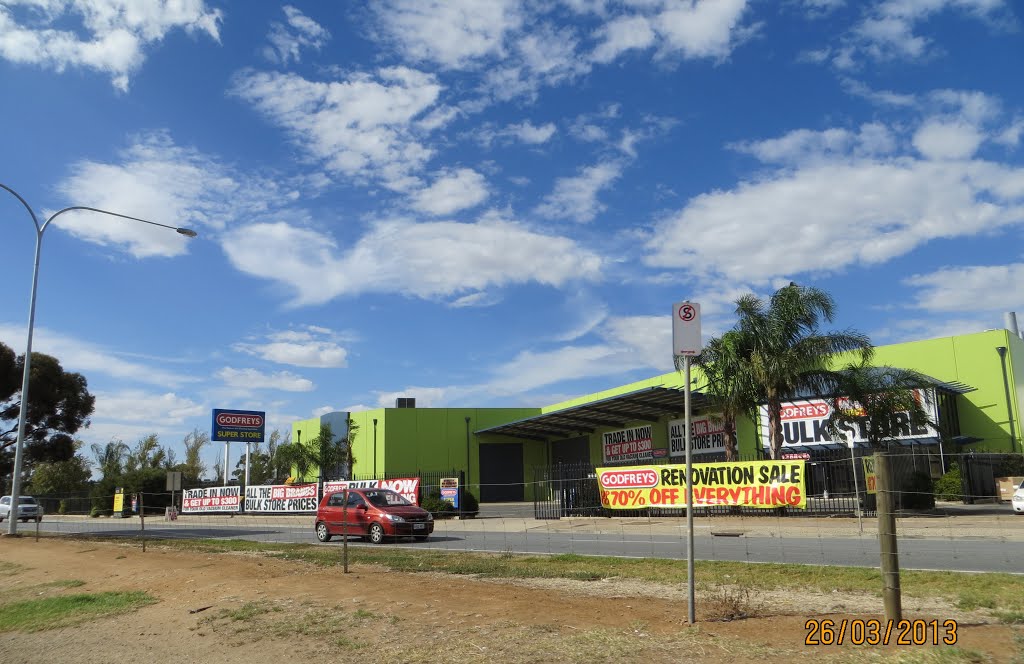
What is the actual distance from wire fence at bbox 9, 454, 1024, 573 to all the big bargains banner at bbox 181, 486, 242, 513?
10.3 m

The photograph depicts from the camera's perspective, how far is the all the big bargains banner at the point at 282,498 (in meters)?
42.3

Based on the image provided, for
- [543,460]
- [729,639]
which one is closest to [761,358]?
[729,639]

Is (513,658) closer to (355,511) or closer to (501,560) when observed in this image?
(501,560)

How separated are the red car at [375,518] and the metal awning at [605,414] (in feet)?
60.9

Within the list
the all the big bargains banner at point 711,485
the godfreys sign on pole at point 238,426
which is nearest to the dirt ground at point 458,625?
the all the big bargains banner at point 711,485

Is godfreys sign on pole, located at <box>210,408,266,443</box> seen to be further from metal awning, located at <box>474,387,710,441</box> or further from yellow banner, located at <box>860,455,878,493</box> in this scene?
yellow banner, located at <box>860,455,878,493</box>

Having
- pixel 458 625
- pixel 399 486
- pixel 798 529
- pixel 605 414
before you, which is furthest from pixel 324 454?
pixel 458 625

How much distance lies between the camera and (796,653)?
20.7 feet

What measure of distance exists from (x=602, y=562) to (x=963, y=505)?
23761 millimetres

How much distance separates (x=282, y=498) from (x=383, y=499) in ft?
78.6

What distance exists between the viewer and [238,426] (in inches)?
2317

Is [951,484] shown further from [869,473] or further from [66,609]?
[66,609]

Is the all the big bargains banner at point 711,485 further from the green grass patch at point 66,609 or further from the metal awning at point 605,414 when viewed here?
the green grass patch at point 66,609

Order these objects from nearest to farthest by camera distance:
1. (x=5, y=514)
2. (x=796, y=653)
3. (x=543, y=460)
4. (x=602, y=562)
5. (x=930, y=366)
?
(x=796, y=653)
(x=602, y=562)
(x=930, y=366)
(x=5, y=514)
(x=543, y=460)
